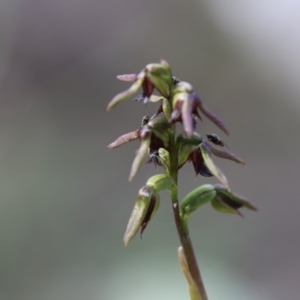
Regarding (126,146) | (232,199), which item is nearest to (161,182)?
(232,199)

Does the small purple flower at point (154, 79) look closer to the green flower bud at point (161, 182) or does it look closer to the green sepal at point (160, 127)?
the green sepal at point (160, 127)

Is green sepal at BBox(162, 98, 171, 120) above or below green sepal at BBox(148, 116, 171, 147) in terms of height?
above

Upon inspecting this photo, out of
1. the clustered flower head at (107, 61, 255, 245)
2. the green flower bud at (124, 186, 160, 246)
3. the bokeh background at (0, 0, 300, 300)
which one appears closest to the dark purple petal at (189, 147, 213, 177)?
the clustered flower head at (107, 61, 255, 245)

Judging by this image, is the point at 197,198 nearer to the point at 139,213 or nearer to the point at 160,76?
the point at 139,213

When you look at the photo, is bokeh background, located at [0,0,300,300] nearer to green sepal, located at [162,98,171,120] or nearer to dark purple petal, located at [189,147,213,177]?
dark purple petal, located at [189,147,213,177]

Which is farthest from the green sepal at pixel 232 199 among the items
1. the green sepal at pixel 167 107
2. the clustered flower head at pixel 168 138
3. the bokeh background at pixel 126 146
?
the bokeh background at pixel 126 146
